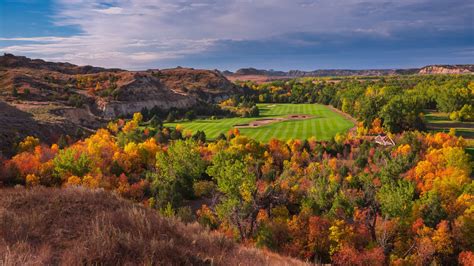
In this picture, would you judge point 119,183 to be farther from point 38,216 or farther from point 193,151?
point 38,216

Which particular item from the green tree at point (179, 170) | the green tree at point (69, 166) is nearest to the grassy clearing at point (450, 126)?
the green tree at point (179, 170)

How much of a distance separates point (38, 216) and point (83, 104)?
104921 millimetres

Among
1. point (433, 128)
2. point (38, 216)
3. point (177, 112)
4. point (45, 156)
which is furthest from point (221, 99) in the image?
point (38, 216)

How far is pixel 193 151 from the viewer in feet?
180

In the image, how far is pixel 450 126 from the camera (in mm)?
98750

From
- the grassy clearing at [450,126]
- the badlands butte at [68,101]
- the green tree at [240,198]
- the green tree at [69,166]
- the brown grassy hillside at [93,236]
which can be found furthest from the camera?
the grassy clearing at [450,126]

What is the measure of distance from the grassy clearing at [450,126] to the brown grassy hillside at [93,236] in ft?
274

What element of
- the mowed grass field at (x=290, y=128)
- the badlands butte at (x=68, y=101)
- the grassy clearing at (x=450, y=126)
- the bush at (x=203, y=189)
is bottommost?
the bush at (x=203, y=189)

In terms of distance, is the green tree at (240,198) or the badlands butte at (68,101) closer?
the green tree at (240,198)

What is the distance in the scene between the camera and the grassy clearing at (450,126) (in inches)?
3353

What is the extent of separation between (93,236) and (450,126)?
112 metres

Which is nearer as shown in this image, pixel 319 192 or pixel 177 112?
pixel 319 192

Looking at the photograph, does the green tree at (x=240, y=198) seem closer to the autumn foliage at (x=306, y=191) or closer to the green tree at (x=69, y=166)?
the autumn foliage at (x=306, y=191)

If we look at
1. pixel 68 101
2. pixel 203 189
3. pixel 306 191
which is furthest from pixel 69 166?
pixel 68 101
